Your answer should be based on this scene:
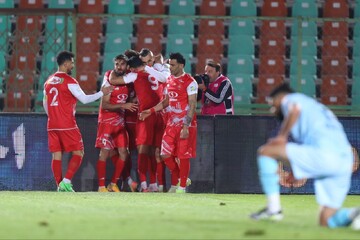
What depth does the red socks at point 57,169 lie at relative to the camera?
14195mm

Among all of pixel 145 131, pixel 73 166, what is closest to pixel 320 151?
pixel 73 166

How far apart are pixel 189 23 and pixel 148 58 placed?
6.06 metres

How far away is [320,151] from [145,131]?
7.03m

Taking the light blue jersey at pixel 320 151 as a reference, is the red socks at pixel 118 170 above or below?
below

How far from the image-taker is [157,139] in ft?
48.8

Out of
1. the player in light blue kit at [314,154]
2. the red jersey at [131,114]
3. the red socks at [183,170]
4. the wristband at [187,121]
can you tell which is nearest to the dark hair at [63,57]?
the red jersey at [131,114]

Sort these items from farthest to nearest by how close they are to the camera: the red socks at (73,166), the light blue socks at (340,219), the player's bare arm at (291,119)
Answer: the red socks at (73,166) → the light blue socks at (340,219) → the player's bare arm at (291,119)

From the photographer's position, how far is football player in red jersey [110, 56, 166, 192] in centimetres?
1452

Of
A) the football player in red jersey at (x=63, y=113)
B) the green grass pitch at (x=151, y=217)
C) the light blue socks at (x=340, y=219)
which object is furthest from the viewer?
the football player in red jersey at (x=63, y=113)

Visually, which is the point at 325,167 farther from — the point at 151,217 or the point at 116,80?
the point at 116,80

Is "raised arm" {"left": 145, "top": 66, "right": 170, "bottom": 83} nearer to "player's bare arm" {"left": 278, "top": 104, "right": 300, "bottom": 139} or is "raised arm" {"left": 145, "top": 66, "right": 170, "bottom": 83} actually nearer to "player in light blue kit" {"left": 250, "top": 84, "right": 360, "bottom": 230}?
"player in light blue kit" {"left": 250, "top": 84, "right": 360, "bottom": 230}

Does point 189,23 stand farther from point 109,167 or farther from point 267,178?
point 267,178

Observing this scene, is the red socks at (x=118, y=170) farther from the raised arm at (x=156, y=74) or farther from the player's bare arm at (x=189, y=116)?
the raised arm at (x=156, y=74)

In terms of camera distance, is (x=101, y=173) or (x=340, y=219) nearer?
(x=340, y=219)
